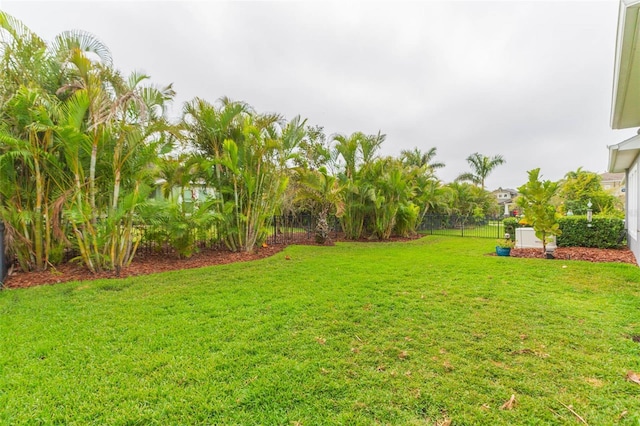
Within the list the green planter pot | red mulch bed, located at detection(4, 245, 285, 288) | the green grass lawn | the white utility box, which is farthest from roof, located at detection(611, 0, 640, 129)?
red mulch bed, located at detection(4, 245, 285, 288)

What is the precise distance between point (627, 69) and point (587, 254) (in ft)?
17.5

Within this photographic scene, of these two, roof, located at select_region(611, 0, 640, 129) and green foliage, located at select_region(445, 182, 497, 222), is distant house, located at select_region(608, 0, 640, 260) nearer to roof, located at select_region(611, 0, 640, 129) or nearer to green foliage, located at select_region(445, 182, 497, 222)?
roof, located at select_region(611, 0, 640, 129)

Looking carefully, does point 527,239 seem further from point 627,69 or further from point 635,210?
point 627,69

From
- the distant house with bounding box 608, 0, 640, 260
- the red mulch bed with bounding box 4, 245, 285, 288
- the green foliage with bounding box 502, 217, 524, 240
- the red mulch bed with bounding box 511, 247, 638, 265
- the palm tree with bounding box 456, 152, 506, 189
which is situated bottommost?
the red mulch bed with bounding box 4, 245, 285, 288

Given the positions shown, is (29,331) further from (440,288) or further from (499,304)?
(499,304)

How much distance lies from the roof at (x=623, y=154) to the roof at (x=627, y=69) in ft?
1.19

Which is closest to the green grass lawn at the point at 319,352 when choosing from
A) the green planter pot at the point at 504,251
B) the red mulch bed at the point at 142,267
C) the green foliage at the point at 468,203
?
the red mulch bed at the point at 142,267

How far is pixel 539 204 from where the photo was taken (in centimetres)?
660

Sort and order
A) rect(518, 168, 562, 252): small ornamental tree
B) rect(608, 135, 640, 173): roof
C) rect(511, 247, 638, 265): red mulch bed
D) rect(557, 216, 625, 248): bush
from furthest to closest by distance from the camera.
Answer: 1. rect(557, 216, 625, 248): bush
2. rect(518, 168, 562, 252): small ornamental tree
3. rect(511, 247, 638, 265): red mulch bed
4. rect(608, 135, 640, 173): roof

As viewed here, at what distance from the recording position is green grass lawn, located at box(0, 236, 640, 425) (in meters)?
1.74

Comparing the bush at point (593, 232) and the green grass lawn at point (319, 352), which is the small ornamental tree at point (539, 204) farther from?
the green grass lawn at point (319, 352)

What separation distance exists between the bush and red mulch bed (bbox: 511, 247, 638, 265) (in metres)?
0.27

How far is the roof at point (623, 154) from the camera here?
5.36 metres

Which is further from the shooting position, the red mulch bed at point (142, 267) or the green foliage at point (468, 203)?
the green foliage at point (468, 203)
